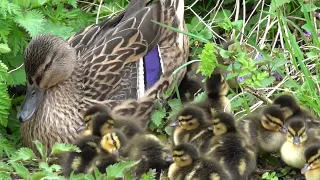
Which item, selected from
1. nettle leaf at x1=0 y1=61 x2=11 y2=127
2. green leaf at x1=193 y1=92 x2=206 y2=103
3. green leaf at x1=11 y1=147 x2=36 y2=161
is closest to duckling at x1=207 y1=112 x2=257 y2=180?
green leaf at x1=193 y1=92 x2=206 y2=103

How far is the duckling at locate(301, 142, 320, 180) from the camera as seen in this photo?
160 inches

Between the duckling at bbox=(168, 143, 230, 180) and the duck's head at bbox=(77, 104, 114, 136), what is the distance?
16.4 inches

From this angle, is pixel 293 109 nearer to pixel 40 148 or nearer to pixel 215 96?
pixel 215 96

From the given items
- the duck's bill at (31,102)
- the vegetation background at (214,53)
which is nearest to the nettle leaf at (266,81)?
the vegetation background at (214,53)

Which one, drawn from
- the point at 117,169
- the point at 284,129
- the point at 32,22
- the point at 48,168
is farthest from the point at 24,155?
the point at 284,129

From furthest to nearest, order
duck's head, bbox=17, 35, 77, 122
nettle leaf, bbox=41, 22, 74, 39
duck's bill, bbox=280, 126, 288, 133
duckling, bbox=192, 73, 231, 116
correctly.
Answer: nettle leaf, bbox=41, 22, 74, 39
duck's head, bbox=17, 35, 77, 122
duckling, bbox=192, 73, 231, 116
duck's bill, bbox=280, 126, 288, 133

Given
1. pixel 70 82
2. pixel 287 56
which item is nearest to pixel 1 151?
pixel 70 82

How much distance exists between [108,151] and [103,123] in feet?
0.64

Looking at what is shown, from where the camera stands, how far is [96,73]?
16.3ft

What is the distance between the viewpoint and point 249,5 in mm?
5832

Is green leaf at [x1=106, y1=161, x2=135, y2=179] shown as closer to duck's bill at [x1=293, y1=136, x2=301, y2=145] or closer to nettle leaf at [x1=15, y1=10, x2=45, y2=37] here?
duck's bill at [x1=293, y1=136, x2=301, y2=145]

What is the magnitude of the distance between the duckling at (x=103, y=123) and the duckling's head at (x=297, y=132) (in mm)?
767

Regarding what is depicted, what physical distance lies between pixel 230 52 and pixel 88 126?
784 millimetres

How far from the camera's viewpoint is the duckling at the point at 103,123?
14.5 feet
